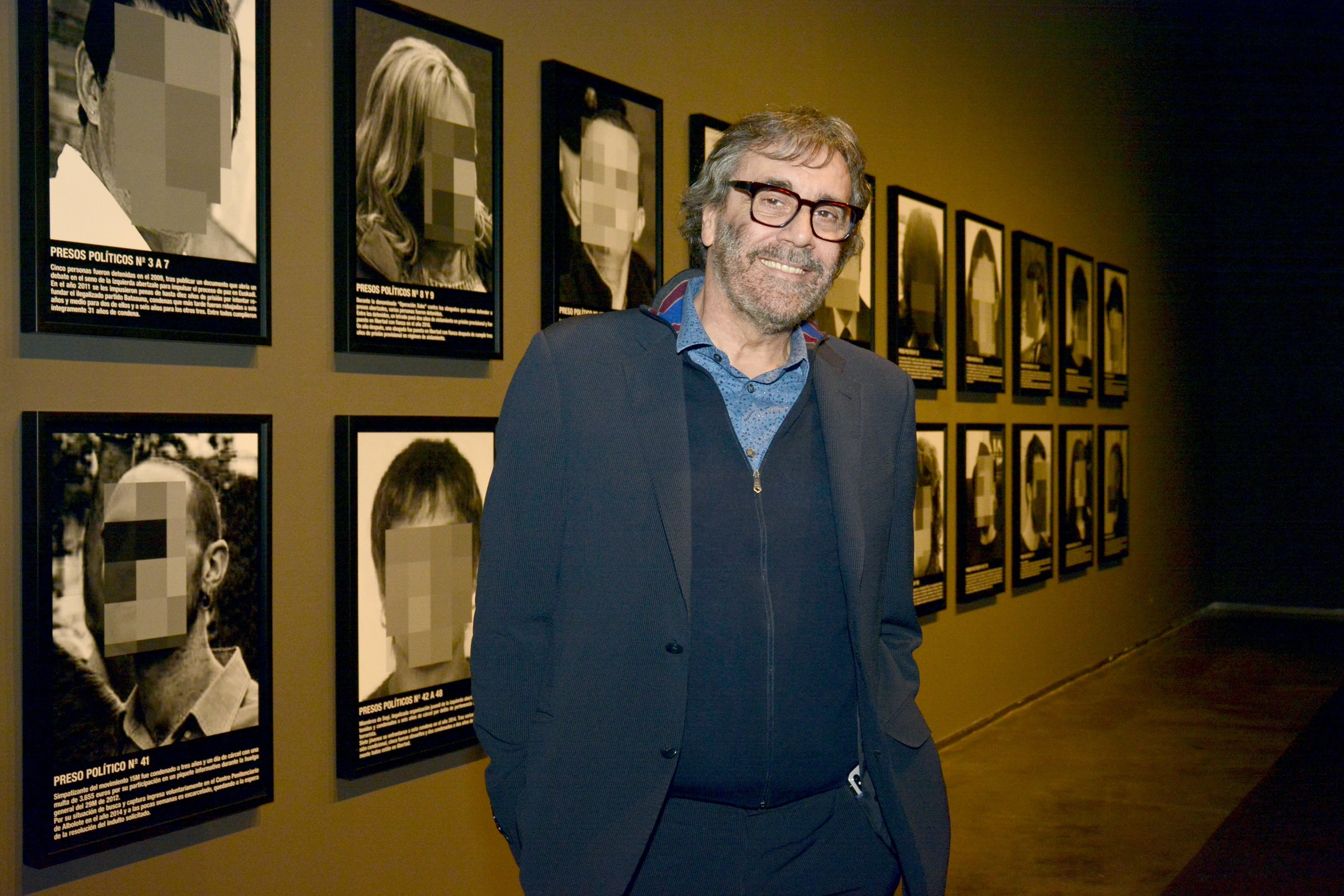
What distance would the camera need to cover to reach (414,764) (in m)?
3.06

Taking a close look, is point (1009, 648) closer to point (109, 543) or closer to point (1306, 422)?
point (109, 543)

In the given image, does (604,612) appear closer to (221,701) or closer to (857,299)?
(221,701)

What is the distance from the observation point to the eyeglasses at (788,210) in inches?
81.0

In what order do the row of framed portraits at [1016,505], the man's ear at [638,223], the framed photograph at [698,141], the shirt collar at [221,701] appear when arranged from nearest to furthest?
the shirt collar at [221,701], the man's ear at [638,223], the framed photograph at [698,141], the row of framed portraits at [1016,505]

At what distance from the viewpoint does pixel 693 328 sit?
2.06 meters

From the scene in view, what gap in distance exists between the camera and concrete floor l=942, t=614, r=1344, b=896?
14.7 ft

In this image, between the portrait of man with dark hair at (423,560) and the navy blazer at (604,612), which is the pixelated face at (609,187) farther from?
the navy blazer at (604,612)

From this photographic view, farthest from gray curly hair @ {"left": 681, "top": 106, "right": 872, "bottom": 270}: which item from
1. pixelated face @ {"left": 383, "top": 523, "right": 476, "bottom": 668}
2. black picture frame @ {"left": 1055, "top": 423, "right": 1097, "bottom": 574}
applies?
black picture frame @ {"left": 1055, "top": 423, "right": 1097, "bottom": 574}

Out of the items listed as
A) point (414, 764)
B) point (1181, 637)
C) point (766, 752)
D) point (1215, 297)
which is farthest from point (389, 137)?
point (1215, 297)

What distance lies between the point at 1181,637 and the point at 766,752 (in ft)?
28.7

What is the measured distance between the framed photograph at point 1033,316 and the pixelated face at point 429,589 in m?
4.36

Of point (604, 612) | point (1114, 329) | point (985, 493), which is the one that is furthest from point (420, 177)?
point (1114, 329)

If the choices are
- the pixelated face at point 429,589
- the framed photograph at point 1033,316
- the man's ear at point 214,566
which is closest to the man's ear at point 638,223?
the pixelated face at point 429,589

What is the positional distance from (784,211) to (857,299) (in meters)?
2.99
